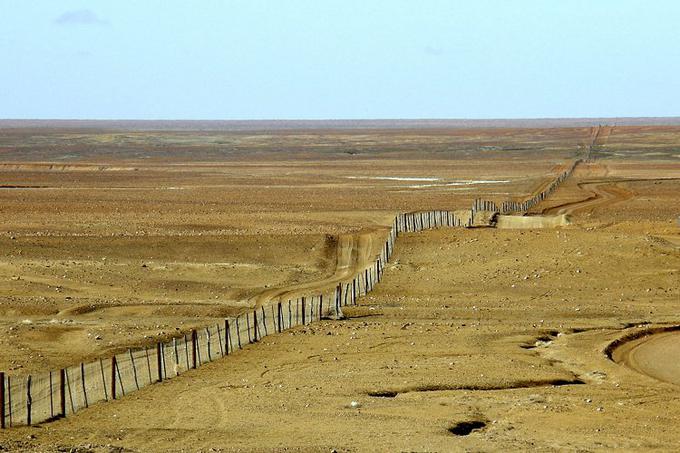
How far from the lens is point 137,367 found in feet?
89.8

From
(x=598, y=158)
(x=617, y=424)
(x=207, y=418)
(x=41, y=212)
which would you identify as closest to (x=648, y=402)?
(x=617, y=424)

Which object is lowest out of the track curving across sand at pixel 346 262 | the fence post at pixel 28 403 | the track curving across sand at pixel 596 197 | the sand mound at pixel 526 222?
the track curving across sand at pixel 596 197

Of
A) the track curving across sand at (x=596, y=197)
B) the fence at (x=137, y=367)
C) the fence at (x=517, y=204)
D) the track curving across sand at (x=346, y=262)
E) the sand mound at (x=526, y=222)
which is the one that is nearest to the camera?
the fence at (x=137, y=367)

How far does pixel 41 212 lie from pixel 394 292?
107 ft

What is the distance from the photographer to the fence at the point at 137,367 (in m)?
22.4

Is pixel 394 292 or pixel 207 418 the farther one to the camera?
pixel 394 292

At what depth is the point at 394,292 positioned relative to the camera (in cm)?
4138

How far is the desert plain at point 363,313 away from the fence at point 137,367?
1.60 ft

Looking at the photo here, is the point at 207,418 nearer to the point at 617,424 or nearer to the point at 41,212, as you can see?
the point at 617,424

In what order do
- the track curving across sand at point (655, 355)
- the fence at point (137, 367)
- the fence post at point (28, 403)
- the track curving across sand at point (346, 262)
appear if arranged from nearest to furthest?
the fence post at point (28, 403) < the fence at point (137, 367) < the track curving across sand at point (655, 355) < the track curving across sand at point (346, 262)

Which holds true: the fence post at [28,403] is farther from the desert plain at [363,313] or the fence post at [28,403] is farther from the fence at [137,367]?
the desert plain at [363,313]

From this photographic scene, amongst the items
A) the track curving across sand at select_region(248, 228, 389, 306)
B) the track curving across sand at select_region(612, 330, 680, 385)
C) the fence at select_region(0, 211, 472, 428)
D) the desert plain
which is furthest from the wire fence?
the track curving across sand at select_region(612, 330, 680, 385)

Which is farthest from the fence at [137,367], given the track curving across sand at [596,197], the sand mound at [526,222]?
the track curving across sand at [596,197]

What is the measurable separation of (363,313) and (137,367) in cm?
1059
